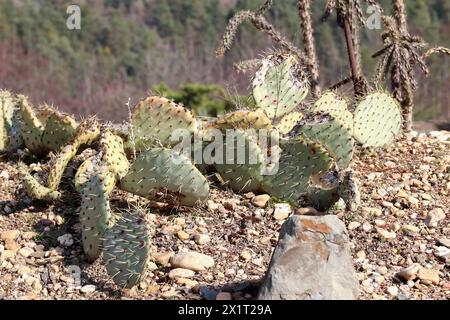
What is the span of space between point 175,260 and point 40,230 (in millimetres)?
802

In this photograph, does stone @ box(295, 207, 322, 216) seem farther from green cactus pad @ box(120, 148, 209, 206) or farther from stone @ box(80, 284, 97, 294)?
stone @ box(80, 284, 97, 294)

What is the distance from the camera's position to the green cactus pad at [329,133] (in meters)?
4.67

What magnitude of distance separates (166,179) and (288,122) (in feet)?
3.66

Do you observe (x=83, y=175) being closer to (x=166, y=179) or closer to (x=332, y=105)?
(x=166, y=179)

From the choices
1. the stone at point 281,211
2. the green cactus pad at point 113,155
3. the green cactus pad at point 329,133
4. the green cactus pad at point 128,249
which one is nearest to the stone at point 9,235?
the green cactus pad at point 113,155

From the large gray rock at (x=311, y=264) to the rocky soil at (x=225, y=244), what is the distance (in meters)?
0.30

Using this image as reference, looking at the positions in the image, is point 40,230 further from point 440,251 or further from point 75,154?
point 440,251

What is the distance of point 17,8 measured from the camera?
1042 inches

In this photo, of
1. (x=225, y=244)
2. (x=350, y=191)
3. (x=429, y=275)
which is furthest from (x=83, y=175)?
(x=429, y=275)

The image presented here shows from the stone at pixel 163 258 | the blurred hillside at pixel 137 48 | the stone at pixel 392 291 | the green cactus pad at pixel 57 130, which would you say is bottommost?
the blurred hillside at pixel 137 48

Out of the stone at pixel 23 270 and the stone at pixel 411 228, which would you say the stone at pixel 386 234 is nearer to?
the stone at pixel 411 228

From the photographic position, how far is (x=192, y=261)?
3.88 m

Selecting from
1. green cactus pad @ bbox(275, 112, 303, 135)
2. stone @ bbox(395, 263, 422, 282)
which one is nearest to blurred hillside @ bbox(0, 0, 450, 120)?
green cactus pad @ bbox(275, 112, 303, 135)

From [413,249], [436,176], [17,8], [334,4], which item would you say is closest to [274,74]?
[334,4]
